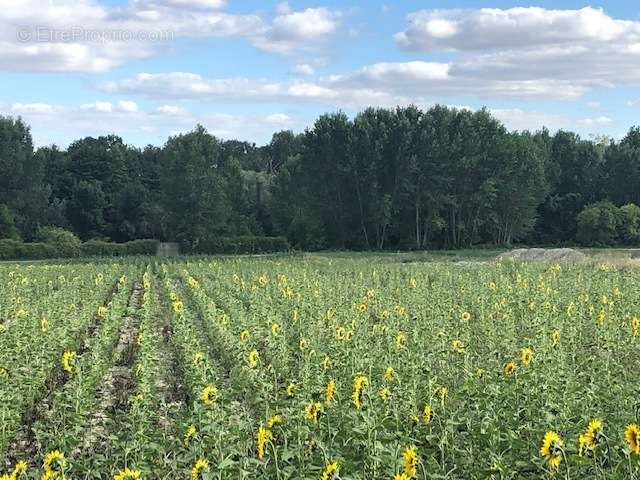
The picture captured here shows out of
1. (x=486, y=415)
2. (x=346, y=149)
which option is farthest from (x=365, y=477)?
(x=346, y=149)

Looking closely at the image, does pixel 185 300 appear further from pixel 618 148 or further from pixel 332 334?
pixel 618 148

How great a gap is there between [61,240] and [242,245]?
11082 millimetres

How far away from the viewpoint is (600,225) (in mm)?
49750

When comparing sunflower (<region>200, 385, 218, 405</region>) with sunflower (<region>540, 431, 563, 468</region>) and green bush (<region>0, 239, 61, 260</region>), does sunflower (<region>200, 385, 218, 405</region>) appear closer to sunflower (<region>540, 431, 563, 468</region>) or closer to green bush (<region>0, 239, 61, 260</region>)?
sunflower (<region>540, 431, 563, 468</region>)

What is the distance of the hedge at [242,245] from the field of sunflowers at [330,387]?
1238 inches

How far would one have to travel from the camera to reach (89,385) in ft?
27.3

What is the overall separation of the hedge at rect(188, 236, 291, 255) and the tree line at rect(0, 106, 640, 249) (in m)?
0.91

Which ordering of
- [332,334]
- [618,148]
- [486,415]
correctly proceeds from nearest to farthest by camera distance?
[486,415] < [332,334] < [618,148]

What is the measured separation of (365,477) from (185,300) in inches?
549

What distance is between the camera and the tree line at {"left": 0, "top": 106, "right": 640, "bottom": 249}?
49094 millimetres

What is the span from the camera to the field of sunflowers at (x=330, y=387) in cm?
483

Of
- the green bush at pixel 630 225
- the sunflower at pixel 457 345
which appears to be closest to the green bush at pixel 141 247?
the green bush at pixel 630 225

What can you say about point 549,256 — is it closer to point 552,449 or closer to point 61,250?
point 61,250

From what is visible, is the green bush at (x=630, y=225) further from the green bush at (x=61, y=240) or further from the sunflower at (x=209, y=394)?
the sunflower at (x=209, y=394)
